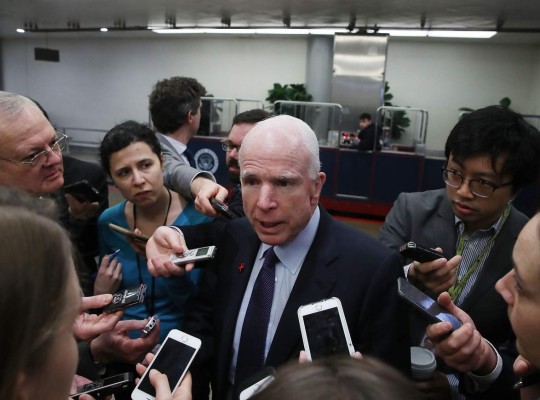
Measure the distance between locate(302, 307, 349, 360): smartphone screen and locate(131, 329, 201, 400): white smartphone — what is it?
0.41 m

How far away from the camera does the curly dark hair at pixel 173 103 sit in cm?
272

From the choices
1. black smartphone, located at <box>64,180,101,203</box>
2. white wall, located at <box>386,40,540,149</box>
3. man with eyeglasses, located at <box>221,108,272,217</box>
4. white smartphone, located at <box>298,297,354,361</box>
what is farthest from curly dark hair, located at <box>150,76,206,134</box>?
white wall, located at <box>386,40,540,149</box>

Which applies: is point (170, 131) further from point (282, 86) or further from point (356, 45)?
point (282, 86)

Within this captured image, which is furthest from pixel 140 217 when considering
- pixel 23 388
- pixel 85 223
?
pixel 23 388

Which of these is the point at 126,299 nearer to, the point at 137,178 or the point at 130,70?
the point at 137,178

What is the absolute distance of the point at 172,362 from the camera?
1.25 meters

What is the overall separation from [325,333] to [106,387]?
0.67m

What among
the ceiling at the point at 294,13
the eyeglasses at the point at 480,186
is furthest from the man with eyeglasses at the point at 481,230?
the ceiling at the point at 294,13

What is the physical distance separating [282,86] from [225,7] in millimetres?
4751

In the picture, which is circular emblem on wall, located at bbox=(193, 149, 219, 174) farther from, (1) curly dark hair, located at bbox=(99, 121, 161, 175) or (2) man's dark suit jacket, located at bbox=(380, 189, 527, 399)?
(2) man's dark suit jacket, located at bbox=(380, 189, 527, 399)

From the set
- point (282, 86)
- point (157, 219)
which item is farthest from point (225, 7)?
point (157, 219)

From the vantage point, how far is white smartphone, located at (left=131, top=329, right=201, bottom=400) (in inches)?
47.1

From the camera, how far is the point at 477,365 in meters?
1.25

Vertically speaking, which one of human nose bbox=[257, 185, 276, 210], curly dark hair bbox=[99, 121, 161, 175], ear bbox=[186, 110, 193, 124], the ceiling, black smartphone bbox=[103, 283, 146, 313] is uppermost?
the ceiling
